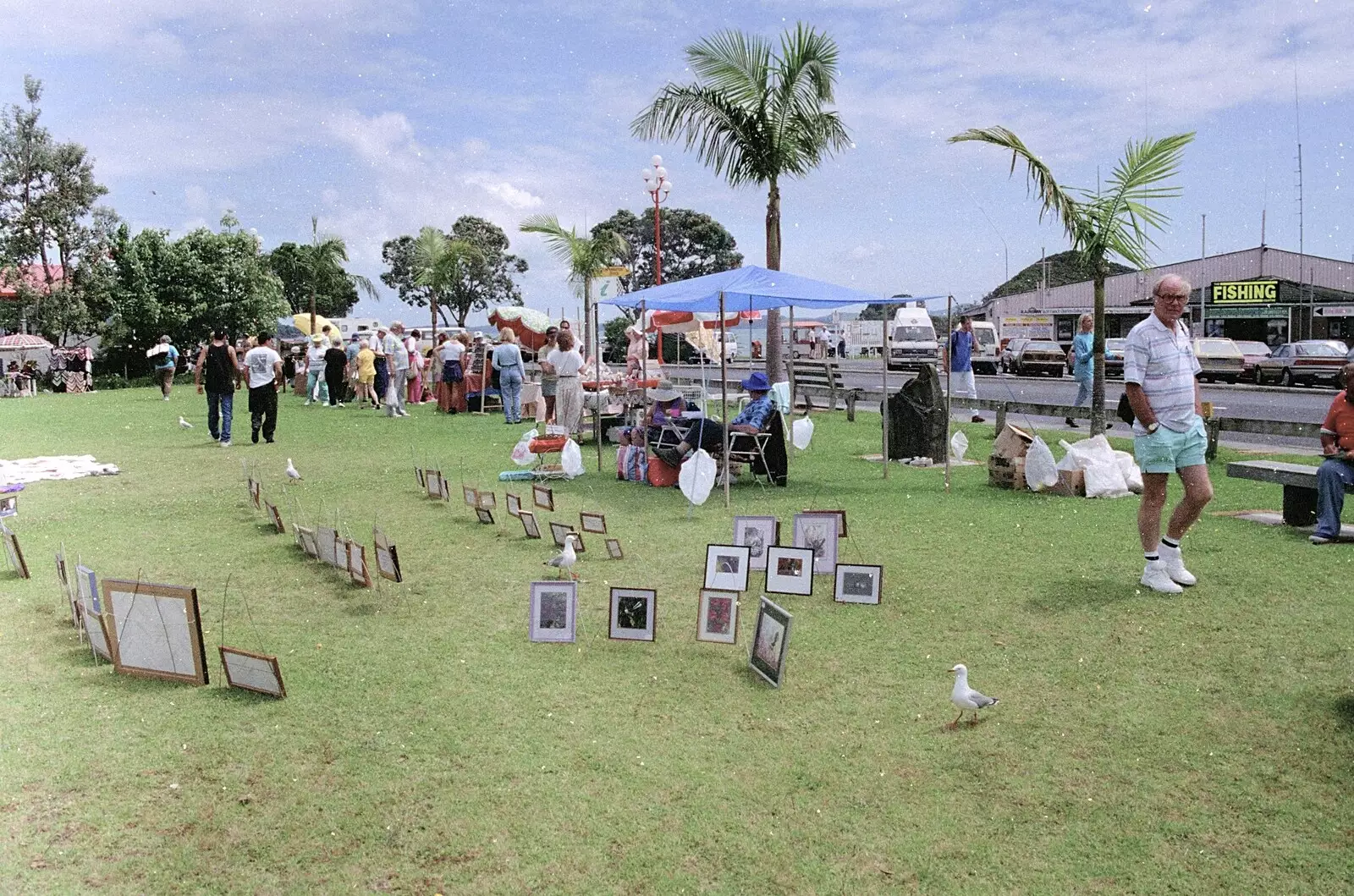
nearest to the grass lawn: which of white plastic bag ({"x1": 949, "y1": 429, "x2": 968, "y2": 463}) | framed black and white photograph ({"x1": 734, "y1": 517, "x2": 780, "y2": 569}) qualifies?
framed black and white photograph ({"x1": 734, "y1": 517, "x2": 780, "y2": 569})

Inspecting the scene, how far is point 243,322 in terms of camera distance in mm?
40625

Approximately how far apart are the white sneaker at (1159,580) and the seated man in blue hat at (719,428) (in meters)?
4.74

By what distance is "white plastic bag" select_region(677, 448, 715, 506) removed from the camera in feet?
29.8

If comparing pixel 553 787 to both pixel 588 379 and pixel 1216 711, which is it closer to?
pixel 1216 711

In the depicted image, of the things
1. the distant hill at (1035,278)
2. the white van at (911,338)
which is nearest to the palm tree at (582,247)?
the white van at (911,338)

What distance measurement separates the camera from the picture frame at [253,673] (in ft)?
15.0

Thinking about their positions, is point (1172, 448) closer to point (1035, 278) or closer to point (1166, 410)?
point (1166, 410)

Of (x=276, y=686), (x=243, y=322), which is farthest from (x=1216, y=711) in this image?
(x=243, y=322)

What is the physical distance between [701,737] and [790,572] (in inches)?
81.6

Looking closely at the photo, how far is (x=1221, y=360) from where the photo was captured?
3117cm

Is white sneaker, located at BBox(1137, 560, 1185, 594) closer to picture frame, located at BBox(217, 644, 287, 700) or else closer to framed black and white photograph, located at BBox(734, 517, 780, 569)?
framed black and white photograph, located at BBox(734, 517, 780, 569)

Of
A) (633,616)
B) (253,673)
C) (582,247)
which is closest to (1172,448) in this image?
(633,616)

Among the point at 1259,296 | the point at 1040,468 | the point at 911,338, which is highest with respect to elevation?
the point at 1259,296

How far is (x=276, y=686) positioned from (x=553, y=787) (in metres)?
1.58
